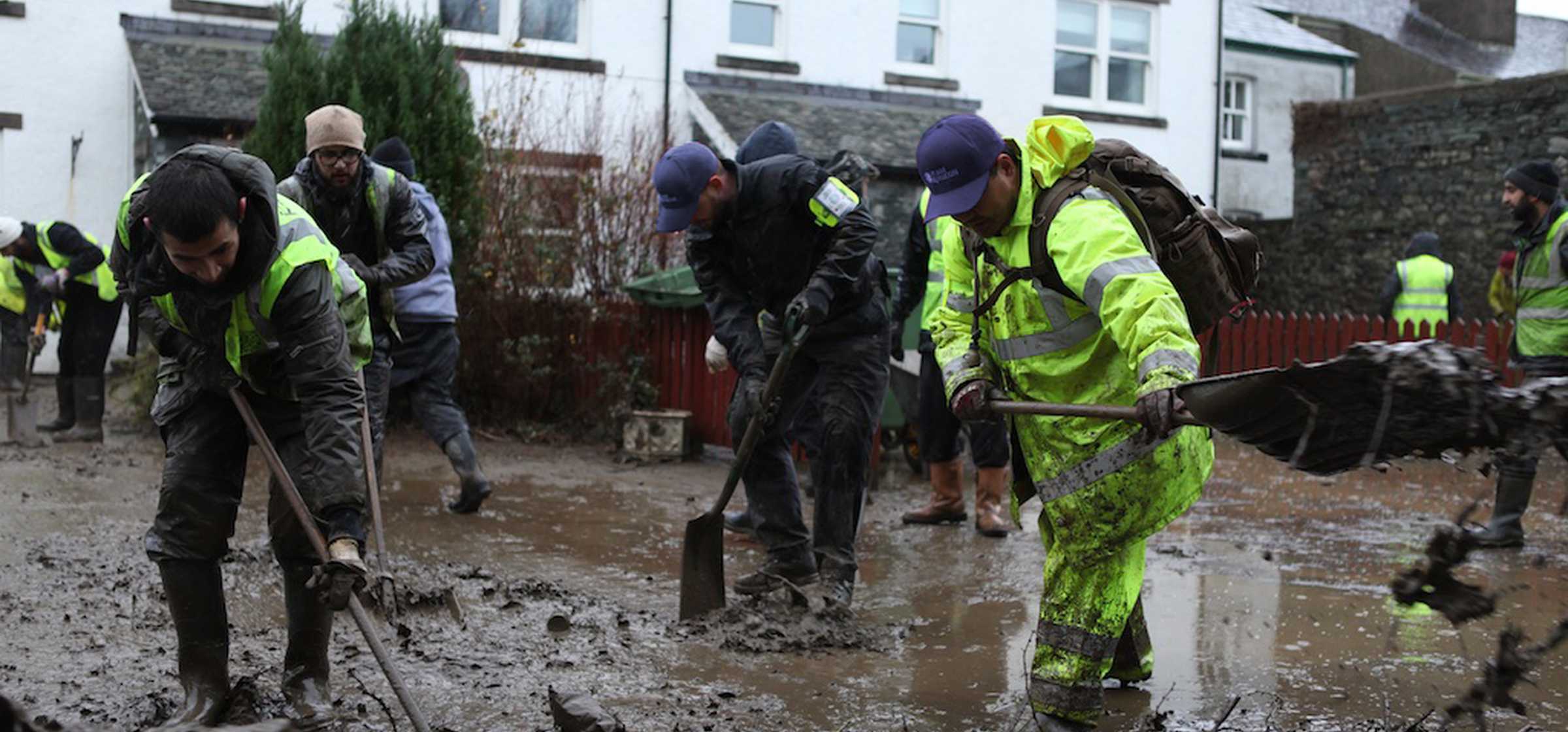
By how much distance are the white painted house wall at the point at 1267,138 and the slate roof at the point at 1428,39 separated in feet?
11.4

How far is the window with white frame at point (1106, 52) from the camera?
20.0 metres

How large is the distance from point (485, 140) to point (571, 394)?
7.28ft

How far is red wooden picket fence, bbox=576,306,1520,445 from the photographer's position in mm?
11086

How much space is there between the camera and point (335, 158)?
21.0ft

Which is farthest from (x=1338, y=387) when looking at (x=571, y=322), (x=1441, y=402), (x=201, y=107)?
(x=201, y=107)

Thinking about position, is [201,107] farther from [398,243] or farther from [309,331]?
[309,331]

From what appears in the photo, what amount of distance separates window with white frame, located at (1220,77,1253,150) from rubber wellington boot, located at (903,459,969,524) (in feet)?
59.8

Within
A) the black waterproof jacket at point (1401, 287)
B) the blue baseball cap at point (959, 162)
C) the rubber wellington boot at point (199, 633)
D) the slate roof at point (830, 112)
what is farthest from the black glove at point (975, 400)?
the slate roof at point (830, 112)

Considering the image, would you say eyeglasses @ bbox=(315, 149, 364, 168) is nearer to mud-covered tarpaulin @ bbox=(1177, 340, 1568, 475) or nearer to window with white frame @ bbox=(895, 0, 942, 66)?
mud-covered tarpaulin @ bbox=(1177, 340, 1568, 475)

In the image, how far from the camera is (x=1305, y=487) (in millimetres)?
9750

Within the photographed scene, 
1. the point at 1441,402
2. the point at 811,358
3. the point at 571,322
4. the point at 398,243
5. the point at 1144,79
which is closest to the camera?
the point at 1441,402

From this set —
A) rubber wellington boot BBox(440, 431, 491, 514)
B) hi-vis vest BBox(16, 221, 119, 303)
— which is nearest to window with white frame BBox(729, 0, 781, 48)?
hi-vis vest BBox(16, 221, 119, 303)

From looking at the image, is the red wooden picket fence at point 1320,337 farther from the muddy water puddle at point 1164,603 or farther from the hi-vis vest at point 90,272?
the hi-vis vest at point 90,272

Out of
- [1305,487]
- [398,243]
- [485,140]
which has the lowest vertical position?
[1305,487]
